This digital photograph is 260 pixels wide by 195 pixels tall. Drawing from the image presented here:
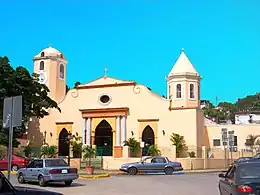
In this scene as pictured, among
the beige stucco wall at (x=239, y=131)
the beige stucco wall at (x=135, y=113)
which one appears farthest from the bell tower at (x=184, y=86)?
the beige stucco wall at (x=239, y=131)

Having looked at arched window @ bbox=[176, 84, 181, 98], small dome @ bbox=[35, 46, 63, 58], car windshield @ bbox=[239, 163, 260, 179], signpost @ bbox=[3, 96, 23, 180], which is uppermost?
small dome @ bbox=[35, 46, 63, 58]

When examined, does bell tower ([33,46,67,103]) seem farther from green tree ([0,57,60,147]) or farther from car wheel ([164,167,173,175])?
car wheel ([164,167,173,175])

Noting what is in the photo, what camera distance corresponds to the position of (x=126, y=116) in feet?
155

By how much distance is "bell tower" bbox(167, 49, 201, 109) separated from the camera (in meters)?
47.4

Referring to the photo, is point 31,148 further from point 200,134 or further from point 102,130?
point 200,134

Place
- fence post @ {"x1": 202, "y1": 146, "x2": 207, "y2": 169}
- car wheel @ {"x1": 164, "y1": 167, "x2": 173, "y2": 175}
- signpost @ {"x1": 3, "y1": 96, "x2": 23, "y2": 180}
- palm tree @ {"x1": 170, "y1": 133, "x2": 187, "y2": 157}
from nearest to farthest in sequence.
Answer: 1. signpost @ {"x1": 3, "y1": 96, "x2": 23, "y2": 180}
2. car wheel @ {"x1": 164, "y1": 167, "x2": 173, "y2": 175}
3. fence post @ {"x1": 202, "y1": 146, "x2": 207, "y2": 169}
4. palm tree @ {"x1": 170, "y1": 133, "x2": 187, "y2": 157}

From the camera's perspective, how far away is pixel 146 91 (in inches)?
1844

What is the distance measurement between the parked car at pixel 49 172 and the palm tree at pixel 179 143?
78.2 feet

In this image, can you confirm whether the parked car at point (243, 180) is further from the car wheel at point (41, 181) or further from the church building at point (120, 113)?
the church building at point (120, 113)

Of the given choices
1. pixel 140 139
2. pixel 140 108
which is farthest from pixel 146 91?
pixel 140 139

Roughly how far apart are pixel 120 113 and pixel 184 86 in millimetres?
7838

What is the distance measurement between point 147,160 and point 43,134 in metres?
21.3

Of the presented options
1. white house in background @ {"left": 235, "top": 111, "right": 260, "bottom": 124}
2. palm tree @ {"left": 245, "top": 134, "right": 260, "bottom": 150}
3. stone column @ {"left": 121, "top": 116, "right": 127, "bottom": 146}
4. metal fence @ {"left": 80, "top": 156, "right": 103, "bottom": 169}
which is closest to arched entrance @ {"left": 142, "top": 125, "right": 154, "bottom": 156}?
stone column @ {"left": 121, "top": 116, "right": 127, "bottom": 146}

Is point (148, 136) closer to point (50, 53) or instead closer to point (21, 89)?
point (21, 89)
